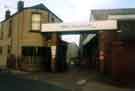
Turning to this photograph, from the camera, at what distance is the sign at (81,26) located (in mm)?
30281

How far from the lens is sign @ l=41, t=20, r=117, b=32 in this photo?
99.3 feet

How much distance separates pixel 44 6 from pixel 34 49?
5181 mm

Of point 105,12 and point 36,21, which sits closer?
point 36,21

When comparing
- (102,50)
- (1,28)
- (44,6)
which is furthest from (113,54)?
(1,28)

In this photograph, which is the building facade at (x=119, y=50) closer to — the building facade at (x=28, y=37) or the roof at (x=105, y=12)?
the roof at (x=105, y=12)

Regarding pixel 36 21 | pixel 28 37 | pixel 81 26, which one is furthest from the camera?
pixel 36 21

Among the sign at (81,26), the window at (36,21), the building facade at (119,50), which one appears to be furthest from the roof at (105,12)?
the window at (36,21)

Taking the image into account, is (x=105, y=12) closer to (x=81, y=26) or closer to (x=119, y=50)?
(x=81, y=26)

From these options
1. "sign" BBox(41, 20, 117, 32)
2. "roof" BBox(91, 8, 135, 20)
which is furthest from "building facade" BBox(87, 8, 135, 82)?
"roof" BBox(91, 8, 135, 20)

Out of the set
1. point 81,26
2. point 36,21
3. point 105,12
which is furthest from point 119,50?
point 105,12

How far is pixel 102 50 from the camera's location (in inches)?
1201

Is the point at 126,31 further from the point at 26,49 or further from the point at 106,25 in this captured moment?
the point at 26,49

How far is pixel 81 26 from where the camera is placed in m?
31.4

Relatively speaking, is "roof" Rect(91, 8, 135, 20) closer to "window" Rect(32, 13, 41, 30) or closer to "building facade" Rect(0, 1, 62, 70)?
"building facade" Rect(0, 1, 62, 70)
